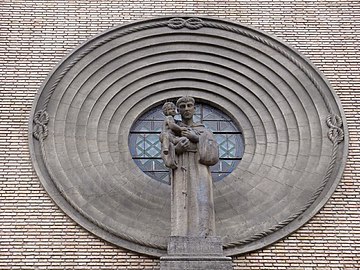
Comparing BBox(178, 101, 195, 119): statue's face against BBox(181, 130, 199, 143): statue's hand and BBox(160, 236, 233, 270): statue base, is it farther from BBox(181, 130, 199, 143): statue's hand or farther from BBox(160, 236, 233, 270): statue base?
BBox(160, 236, 233, 270): statue base

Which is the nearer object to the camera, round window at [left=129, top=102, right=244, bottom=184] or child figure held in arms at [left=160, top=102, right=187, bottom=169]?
child figure held in arms at [left=160, top=102, right=187, bottom=169]

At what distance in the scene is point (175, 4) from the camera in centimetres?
1419

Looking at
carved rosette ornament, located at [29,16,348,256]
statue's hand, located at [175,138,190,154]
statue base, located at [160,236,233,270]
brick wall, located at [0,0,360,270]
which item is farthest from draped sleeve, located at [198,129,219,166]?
brick wall, located at [0,0,360,270]

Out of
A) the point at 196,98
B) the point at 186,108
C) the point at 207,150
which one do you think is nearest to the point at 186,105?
the point at 186,108

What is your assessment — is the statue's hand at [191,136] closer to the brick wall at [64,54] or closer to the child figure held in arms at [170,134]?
the child figure held in arms at [170,134]

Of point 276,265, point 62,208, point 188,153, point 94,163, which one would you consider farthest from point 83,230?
point 276,265

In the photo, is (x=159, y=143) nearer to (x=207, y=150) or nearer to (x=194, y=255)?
(x=207, y=150)

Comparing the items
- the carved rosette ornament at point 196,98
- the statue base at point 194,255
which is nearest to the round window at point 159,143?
the carved rosette ornament at point 196,98

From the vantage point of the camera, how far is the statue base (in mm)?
9516

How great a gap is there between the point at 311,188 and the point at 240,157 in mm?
1585

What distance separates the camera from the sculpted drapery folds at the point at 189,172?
398 inches

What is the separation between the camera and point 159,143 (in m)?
13.2

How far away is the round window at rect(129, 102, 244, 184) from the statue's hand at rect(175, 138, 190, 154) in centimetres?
229

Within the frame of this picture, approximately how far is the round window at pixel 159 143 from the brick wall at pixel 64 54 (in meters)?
1.90
